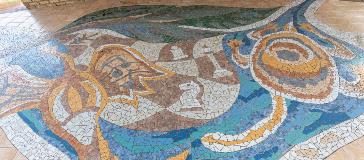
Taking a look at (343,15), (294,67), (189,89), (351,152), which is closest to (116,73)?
(189,89)

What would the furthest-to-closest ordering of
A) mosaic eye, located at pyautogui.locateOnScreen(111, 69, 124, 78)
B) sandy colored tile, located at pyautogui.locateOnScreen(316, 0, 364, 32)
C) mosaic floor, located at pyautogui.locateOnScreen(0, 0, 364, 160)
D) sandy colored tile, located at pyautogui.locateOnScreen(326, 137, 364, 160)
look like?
sandy colored tile, located at pyautogui.locateOnScreen(316, 0, 364, 32)
mosaic eye, located at pyautogui.locateOnScreen(111, 69, 124, 78)
mosaic floor, located at pyautogui.locateOnScreen(0, 0, 364, 160)
sandy colored tile, located at pyautogui.locateOnScreen(326, 137, 364, 160)

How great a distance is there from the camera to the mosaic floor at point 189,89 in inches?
80.4

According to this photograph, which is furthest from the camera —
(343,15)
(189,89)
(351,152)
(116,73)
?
(343,15)

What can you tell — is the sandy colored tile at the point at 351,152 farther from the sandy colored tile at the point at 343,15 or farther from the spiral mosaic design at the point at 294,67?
the sandy colored tile at the point at 343,15

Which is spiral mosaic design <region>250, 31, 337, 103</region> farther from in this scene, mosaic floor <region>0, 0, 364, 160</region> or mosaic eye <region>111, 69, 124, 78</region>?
mosaic eye <region>111, 69, 124, 78</region>

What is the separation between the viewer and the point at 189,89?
246 cm

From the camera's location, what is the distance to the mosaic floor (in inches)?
80.4

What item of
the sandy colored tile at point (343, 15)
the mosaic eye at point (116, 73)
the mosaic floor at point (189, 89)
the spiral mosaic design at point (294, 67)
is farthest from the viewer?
the sandy colored tile at point (343, 15)

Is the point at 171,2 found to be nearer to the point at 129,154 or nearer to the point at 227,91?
the point at 227,91

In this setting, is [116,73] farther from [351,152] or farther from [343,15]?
[343,15]

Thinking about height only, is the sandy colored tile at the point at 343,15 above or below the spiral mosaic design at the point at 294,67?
above

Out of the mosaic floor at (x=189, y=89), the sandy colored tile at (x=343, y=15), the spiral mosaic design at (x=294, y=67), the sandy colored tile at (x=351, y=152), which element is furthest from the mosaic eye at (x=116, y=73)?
the sandy colored tile at (x=343, y=15)

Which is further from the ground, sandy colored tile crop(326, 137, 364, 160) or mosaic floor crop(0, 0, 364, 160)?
mosaic floor crop(0, 0, 364, 160)

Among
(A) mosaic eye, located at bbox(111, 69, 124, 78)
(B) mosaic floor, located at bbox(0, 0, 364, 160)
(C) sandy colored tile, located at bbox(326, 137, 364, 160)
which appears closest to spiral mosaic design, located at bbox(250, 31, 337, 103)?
(B) mosaic floor, located at bbox(0, 0, 364, 160)
